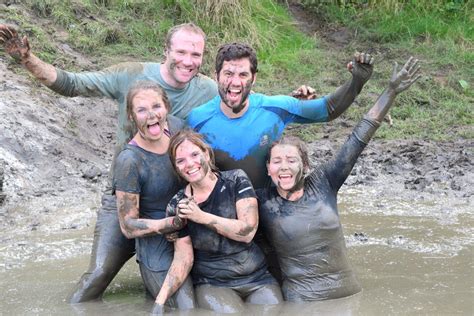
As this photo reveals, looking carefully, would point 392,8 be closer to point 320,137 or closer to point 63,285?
point 320,137

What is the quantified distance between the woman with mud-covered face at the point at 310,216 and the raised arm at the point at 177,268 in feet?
1.76

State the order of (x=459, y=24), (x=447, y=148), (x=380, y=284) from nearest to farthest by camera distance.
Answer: (x=380, y=284) < (x=447, y=148) < (x=459, y=24)

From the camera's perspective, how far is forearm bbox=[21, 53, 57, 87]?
227 inches

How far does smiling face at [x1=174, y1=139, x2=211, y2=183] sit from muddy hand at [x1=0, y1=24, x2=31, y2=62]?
1.26 m

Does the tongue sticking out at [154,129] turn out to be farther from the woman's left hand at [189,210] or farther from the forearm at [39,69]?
the forearm at [39,69]

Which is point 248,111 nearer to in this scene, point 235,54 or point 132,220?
point 235,54

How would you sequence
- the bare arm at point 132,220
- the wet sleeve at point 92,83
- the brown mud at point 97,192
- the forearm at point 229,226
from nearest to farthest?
1. the forearm at point 229,226
2. the bare arm at point 132,220
3. the wet sleeve at point 92,83
4. the brown mud at point 97,192

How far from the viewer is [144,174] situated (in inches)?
215

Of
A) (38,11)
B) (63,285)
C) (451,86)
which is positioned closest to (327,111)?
(63,285)

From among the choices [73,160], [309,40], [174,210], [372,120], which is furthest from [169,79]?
[309,40]

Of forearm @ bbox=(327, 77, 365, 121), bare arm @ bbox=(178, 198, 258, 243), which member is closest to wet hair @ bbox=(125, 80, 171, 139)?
bare arm @ bbox=(178, 198, 258, 243)

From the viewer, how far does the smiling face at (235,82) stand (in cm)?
548

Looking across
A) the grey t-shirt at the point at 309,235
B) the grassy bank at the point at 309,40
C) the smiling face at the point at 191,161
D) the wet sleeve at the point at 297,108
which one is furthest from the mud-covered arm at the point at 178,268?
the grassy bank at the point at 309,40

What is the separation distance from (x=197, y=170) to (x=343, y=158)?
0.94 metres
